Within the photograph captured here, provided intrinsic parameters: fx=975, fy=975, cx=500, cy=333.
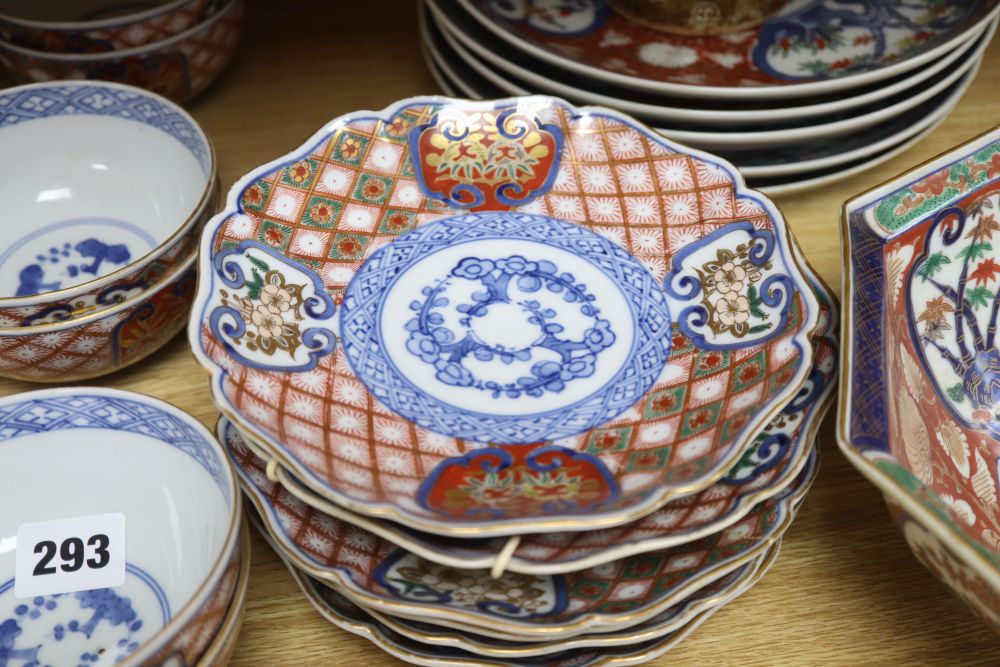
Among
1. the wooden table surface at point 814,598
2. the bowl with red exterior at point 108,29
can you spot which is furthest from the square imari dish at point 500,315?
the bowl with red exterior at point 108,29

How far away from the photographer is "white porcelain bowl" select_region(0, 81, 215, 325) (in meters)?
0.92

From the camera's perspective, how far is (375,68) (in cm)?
118

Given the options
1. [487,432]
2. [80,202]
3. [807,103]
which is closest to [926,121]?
[807,103]

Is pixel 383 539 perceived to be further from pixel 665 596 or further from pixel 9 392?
pixel 9 392

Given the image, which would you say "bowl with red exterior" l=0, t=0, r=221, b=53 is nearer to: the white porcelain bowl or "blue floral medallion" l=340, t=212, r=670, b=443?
the white porcelain bowl

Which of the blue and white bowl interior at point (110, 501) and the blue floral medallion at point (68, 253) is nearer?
the blue and white bowl interior at point (110, 501)

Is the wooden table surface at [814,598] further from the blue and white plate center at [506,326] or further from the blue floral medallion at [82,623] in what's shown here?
the blue and white plate center at [506,326]

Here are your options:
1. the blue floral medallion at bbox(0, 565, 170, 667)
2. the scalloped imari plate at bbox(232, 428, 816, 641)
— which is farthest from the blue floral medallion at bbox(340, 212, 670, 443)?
the blue floral medallion at bbox(0, 565, 170, 667)

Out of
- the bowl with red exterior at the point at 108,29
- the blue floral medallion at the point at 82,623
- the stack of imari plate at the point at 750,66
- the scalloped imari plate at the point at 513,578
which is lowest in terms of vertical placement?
the blue floral medallion at the point at 82,623

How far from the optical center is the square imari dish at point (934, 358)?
58 cm

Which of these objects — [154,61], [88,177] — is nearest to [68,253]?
[88,177]

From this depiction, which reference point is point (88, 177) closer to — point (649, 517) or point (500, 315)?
Answer: point (500, 315)

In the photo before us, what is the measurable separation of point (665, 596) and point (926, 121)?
23.7 inches

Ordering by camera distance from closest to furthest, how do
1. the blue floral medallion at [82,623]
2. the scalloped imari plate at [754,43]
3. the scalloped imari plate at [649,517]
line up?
the scalloped imari plate at [649,517], the blue floral medallion at [82,623], the scalloped imari plate at [754,43]
